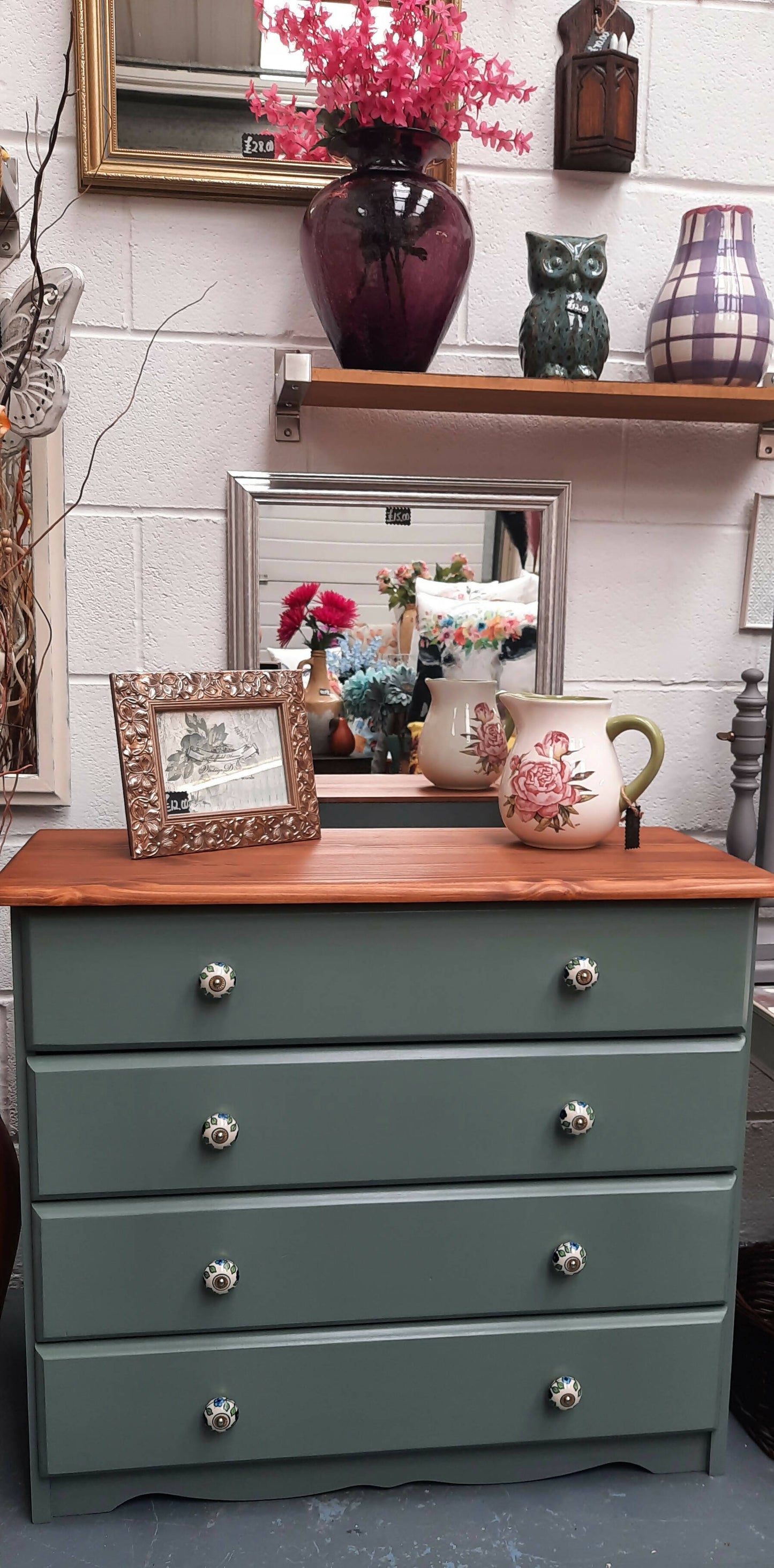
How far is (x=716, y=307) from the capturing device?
1550mm

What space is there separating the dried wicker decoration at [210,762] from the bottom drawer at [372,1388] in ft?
2.02

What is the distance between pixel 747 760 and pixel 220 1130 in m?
1.02

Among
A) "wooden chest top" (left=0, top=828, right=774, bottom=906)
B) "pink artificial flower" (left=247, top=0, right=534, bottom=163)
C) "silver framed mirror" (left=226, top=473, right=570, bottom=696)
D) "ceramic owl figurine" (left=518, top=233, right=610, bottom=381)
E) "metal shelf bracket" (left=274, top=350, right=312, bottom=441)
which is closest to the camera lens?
"wooden chest top" (left=0, top=828, right=774, bottom=906)

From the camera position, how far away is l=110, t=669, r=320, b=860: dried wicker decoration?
1.31 metres

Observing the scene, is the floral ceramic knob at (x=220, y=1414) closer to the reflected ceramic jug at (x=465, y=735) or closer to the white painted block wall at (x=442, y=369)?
the white painted block wall at (x=442, y=369)

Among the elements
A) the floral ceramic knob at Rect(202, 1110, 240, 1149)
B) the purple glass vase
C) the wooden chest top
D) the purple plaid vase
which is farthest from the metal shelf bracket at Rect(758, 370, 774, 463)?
the floral ceramic knob at Rect(202, 1110, 240, 1149)

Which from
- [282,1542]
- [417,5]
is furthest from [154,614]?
[282,1542]

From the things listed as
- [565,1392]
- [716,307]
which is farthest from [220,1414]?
[716,307]

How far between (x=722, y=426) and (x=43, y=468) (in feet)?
3.54

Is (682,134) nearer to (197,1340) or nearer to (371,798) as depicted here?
(371,798)

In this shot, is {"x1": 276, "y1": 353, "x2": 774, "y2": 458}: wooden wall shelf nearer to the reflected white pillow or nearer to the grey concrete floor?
the reflected white pillow

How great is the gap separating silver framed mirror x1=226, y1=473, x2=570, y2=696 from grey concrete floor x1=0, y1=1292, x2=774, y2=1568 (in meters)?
1.14

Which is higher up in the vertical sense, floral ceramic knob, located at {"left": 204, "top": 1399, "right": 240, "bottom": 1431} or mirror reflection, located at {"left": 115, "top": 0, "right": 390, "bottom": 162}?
mirror reflection, located at {"left": 115, "top": 0, "right": 390, "bottom": 162}

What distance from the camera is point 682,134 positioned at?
1.68 m
